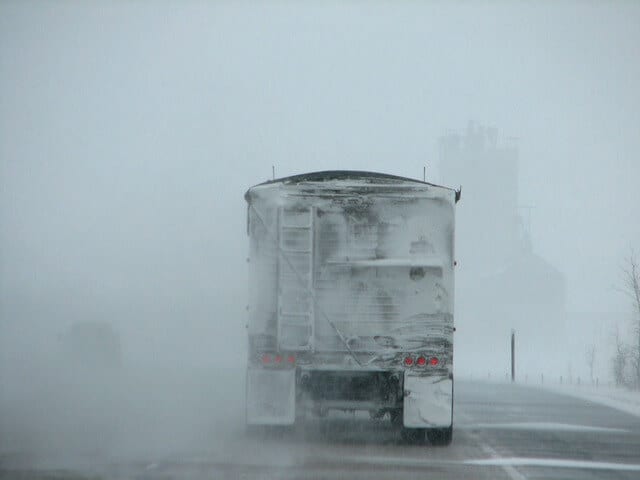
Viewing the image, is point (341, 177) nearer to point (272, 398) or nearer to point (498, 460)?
point (272, 398)

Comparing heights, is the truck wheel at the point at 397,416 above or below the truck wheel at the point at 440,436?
above

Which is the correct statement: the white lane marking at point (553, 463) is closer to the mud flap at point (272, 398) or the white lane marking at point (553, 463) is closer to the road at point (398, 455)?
the road at point (398, 455)

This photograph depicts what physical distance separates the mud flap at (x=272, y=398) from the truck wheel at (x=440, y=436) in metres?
1.82

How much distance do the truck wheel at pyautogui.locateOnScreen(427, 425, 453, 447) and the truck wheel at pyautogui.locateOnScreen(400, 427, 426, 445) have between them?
100 millimetres

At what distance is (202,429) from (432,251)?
14.9 ft

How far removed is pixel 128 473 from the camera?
11.6 m

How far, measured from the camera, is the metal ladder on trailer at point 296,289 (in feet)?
49.3

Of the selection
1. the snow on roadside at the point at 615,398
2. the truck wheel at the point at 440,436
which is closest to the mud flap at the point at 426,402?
the truck wheel at the point at 440,436

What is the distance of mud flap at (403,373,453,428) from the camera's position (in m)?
15.1

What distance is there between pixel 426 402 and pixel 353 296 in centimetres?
167

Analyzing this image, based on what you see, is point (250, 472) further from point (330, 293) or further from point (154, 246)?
point (154, 246)

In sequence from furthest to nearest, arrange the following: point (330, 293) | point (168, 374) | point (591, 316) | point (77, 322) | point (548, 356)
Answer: point (591, 316) → point (548, 356) → point (77, 322) → point (168, 374) → point (330, 293)

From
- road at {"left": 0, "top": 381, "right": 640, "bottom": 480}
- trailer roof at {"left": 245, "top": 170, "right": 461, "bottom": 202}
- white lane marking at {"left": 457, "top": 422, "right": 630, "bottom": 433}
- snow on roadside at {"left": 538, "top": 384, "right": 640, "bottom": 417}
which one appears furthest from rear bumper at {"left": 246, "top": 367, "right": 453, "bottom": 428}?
snow on roadside at {"left": 538, "top": 384, "right": 640, "bottom": 417}

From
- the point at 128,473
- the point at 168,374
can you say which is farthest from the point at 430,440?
the point at 168,374
